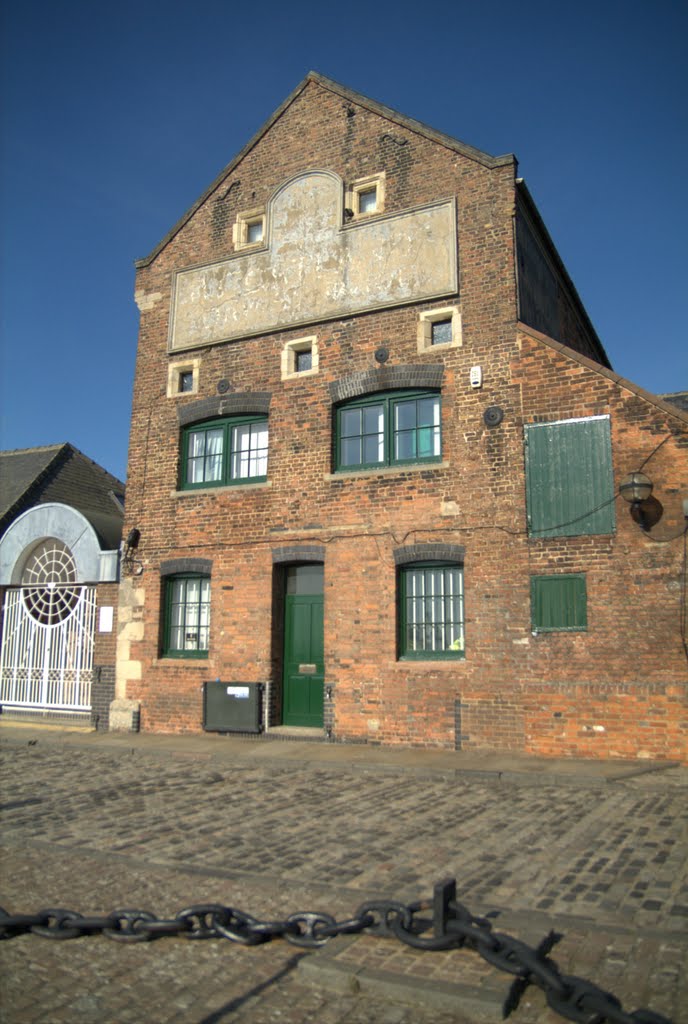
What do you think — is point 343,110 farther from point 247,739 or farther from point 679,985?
point 679,985

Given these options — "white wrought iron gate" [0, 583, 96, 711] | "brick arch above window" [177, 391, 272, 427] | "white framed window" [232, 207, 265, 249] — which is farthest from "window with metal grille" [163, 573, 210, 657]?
"white framed window" [232, 207, 265, 249]

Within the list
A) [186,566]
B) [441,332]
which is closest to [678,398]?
[441,332]

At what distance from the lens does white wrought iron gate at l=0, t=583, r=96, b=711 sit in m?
15.3

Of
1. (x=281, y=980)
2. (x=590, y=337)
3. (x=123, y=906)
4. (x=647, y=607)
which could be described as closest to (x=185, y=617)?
(x=647, y=607)

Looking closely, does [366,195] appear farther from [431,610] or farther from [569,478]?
[431,610]

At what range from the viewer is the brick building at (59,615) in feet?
48.9

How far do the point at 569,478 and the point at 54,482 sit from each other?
17.3m

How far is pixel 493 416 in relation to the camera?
12.1 meters

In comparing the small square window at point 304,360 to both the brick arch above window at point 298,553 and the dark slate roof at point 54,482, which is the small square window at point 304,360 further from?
the dark slate roof at point 54,482

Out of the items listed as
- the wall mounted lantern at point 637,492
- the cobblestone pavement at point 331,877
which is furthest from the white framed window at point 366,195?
the cobblestone pavement at point 331,877

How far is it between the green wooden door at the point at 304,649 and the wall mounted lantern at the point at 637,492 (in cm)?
523

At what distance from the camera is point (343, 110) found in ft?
47.8

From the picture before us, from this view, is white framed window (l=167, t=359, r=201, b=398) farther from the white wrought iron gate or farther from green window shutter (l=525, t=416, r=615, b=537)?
green window shutter (l=525, t=416, r=615, b=537)

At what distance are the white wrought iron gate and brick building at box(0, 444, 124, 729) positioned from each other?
0.06 ft
